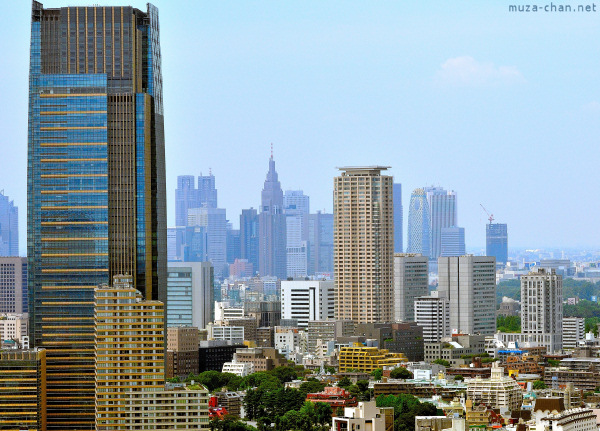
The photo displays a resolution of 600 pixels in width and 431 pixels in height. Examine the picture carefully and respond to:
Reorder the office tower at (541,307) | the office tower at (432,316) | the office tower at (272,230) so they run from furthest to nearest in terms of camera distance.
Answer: the office tower at (272,230), the office tower at (541,307), the office tower at (432,316)

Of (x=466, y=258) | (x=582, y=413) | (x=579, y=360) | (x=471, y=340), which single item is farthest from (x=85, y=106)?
(x=466, y=258)

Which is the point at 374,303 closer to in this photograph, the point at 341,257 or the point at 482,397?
the point at 341,257

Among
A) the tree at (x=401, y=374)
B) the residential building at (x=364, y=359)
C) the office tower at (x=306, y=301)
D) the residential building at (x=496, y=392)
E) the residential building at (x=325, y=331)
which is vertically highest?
the office tower at (x=306, y=301)

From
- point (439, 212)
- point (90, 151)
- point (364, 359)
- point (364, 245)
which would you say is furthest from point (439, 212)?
point (90, 151)

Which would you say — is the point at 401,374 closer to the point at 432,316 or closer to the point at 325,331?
the point at 325,331

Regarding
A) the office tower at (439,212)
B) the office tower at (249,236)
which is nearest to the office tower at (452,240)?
the office tower at (439,212)

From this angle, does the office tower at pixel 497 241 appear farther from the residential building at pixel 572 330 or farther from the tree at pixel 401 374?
the tree at pixel 401 374

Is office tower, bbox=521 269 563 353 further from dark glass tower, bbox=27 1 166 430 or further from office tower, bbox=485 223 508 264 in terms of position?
office tower, bbox=485 223 508 264
